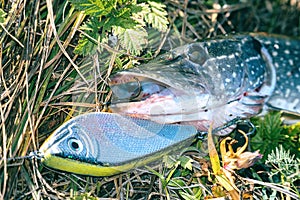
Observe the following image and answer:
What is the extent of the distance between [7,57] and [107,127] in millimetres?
642

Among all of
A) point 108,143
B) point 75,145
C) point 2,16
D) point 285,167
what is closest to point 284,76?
point 285,167

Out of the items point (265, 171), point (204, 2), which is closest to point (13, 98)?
point (265, 171)

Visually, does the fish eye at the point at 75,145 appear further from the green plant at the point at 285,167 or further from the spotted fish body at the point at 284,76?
the spotted fish body at the point at 284,76

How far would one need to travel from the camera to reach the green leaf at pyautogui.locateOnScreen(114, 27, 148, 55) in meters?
2.28

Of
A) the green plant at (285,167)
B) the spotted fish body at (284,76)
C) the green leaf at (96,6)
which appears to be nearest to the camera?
the green plant at (285,167)

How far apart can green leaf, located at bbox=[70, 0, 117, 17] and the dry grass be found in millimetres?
161

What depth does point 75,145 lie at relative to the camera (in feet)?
6.56

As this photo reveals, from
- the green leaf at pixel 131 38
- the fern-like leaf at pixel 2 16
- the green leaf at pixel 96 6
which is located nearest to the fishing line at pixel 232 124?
the green leaf at pixel 131 38

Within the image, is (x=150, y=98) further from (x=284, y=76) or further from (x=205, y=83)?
(x=284, y=76)

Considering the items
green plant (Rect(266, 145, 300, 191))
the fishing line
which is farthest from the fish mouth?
green plant (Rect(266, 145, 300, 191))

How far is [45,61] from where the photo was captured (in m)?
2.37

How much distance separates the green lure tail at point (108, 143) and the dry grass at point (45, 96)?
0.14 meters

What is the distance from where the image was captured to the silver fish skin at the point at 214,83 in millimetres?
2186

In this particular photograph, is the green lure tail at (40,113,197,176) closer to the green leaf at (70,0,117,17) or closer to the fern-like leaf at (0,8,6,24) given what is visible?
the green leaf at (70,0,117,17)
